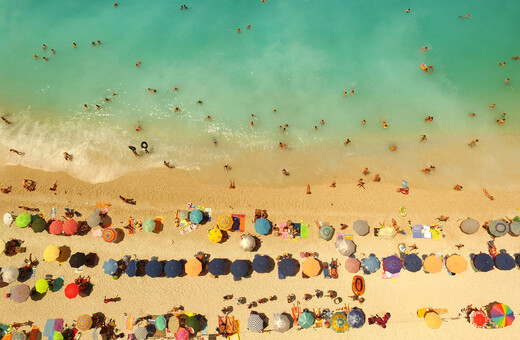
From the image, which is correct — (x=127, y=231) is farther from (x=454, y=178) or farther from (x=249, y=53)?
(x=454, y=178)

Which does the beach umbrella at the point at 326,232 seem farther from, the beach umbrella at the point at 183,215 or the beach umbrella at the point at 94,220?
the beach umbrella at the point at 94,220

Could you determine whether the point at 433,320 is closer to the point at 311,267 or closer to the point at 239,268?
the point at 311,267

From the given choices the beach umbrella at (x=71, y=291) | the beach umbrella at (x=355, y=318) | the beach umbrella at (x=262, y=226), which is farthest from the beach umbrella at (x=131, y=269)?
the beach umbrella at (x=355, y=318)

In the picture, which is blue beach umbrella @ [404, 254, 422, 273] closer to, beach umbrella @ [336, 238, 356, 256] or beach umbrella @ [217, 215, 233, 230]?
beach umbrella @ [336, 238, 356, 256]

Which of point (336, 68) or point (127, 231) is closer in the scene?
point (127, 231)

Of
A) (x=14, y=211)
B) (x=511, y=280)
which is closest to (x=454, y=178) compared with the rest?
(x=511, y=280)

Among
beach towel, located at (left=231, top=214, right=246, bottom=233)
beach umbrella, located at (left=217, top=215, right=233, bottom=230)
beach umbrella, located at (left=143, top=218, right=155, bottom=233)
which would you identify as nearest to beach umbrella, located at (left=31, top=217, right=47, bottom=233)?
beach umbrella, located at (left=143, top=218, right=155, bottom=233)

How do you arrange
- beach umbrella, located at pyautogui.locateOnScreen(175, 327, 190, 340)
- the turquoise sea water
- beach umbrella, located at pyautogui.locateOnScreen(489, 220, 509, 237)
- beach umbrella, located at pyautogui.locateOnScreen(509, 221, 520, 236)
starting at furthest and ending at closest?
the turquoise sea water → beach umbrella, located at pyautogui.locateOnScreen(509, 221, 520, 236) → beach umbrella, located at pyautogui.locateOnScreen(489, 220, 509, 237) → beach umbrella, located at pyautogui.locateOnScreen(175, 327, 190, 340)

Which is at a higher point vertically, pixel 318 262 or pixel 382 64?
pixel 382 64
